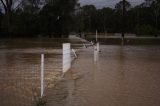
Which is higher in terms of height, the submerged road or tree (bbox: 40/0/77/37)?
tree (bbox: 40/0/77/37)

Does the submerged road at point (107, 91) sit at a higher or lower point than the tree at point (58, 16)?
lower

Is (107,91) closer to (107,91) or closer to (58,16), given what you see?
(107,91)

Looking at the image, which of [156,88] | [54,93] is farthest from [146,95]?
[54,93]

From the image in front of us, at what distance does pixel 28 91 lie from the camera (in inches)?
524

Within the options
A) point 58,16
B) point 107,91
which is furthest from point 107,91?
point 58,16

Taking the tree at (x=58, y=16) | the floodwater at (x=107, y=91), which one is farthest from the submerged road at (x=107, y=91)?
the tree at (x=58, y=16)

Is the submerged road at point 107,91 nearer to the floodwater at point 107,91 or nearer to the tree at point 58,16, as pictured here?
the floodwater at point 107,91

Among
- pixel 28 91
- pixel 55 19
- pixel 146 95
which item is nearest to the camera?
pixel 146 95

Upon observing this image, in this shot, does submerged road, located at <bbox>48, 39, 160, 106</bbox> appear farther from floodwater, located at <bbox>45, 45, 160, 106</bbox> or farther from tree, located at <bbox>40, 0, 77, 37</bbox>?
tree, located at <bbox>40, 0, 77, 37</bbox>

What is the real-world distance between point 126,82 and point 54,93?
3.67 m

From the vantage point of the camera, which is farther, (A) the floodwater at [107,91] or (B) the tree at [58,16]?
(B) the tree at [58,16]

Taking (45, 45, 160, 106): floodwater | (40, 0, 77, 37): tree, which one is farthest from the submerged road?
(40, 0, 77, 37): tree

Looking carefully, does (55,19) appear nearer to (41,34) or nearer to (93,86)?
(41,34)

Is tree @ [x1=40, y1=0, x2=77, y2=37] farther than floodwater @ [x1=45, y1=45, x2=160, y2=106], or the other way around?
tree @ [x1=40, y1=0, x2=77, y2=37]
